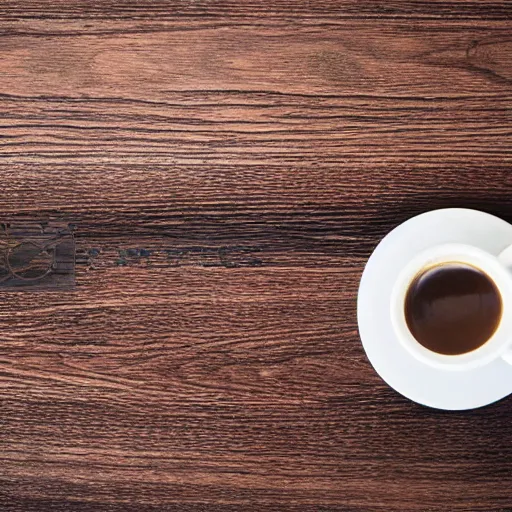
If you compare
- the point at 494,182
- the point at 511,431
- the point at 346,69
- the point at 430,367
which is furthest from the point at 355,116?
the point at 511,431

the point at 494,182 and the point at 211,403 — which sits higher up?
the point at 494,182

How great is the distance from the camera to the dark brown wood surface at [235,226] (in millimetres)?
788

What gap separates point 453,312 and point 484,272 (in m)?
0.05

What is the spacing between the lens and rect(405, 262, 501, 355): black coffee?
774 millimetres

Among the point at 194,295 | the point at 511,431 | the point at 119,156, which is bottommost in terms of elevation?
the point at 511,431

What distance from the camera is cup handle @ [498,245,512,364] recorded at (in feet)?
2.38

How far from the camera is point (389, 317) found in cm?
78

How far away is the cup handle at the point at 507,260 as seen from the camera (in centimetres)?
72

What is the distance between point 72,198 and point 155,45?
181mm

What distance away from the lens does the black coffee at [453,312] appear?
774mm

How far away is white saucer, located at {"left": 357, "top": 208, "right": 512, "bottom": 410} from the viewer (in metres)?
0.76

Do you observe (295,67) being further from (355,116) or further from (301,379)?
(301,379)

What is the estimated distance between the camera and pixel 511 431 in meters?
0.81

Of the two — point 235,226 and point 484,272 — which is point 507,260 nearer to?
point 484,272
